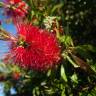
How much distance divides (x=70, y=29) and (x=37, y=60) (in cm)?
70

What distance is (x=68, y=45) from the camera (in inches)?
103

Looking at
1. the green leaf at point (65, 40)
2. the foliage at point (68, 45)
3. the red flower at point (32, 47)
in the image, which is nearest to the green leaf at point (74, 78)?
the foliage at point (68, 45)

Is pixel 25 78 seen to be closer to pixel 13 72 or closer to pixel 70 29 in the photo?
pixel 13 72

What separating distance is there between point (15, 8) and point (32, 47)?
67 cm

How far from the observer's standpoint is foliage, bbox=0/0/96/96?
8.56 feet

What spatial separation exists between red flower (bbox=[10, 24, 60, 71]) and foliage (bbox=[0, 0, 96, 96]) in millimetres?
189

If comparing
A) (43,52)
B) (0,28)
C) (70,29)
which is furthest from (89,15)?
(0,28)

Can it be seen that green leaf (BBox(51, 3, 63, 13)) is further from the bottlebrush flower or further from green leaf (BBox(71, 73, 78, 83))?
green leaf (BBox(71, 73, 78, 83))

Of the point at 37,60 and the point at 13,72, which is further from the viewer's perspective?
the point at 13,72

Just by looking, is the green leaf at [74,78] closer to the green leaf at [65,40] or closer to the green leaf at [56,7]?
the green leaf at [65,40]

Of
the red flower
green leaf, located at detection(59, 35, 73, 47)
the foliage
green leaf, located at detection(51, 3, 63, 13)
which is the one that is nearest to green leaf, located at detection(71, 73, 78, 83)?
the foliage

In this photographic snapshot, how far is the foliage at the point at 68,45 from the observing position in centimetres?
261

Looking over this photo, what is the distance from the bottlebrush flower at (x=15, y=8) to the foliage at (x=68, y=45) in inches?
2.7

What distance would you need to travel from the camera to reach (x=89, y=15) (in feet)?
9.93
